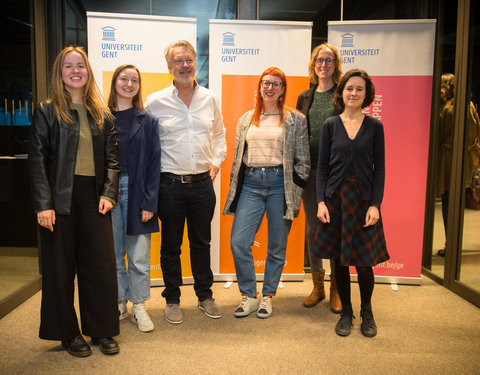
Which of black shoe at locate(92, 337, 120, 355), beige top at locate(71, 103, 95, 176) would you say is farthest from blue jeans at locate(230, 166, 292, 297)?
beige top at locate(71, 103, 95, 176)

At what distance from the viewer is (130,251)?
2594 millimetres

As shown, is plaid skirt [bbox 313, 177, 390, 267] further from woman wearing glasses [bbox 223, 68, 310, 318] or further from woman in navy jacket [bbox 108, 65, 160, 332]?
woman in navy jacket [bbox 108, 65, 160, 332]

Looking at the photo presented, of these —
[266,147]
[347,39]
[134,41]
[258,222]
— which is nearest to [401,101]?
[347,39]

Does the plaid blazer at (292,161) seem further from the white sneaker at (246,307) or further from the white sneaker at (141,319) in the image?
the white sneaker at (141,319)

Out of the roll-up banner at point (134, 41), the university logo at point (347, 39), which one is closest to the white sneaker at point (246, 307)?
the roll-up banner at point (134, 41)

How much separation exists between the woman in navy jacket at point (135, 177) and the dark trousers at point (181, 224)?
3.9 inches

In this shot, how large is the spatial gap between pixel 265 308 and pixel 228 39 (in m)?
2.12

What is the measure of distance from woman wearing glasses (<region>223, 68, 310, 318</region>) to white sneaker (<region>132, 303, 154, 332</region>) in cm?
59

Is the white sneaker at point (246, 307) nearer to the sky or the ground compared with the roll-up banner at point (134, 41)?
nearer to the ground

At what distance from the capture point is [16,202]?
3.99 m

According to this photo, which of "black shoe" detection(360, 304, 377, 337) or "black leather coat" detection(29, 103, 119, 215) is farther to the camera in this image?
"black shoe" detection(360, 304, 377, 337)

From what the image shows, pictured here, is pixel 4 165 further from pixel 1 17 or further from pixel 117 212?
pixel 117 212

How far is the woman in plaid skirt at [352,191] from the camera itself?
95.4 inches

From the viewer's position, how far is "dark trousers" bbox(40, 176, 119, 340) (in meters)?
2.15
